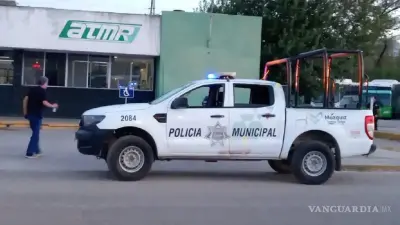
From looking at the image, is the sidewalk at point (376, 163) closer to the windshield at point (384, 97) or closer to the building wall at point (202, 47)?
the building wall at point (202, 47)

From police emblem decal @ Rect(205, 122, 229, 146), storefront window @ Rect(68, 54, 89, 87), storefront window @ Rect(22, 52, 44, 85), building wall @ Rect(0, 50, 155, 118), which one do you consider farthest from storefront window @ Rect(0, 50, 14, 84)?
police emblem decal @ Rect(205, 122, 229, 146)

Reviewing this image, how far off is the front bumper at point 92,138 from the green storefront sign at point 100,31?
1727 centimetres

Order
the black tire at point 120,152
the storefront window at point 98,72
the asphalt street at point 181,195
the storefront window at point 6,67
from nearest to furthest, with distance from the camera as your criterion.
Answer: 1. the asphalt street at point 181,195
2. the black tire at point 120,152
3. the storefront window at point 6,67
4. the storefront window at point 98,72

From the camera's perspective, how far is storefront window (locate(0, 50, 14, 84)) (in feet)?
95.1

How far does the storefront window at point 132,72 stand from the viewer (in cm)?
2962

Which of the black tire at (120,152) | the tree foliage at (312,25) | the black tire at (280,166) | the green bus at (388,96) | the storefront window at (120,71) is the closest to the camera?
the black tire at (120,152)

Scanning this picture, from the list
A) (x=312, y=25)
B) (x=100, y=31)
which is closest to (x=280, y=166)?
(x=100, y=31)

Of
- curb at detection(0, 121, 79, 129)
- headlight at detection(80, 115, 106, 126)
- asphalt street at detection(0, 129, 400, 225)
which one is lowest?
asphalt street at detection(0, 129, 400, 225)

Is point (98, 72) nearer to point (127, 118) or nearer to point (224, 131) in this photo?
point (127, 118)

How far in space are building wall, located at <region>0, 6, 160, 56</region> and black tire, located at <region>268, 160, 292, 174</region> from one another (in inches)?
635

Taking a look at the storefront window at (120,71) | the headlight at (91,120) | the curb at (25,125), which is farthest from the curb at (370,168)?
the storefront window at (120,71)

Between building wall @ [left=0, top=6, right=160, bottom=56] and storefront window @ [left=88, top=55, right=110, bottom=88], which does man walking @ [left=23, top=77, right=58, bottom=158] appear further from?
storefront window @ [left=88, top=55, right=110, bottom=88]

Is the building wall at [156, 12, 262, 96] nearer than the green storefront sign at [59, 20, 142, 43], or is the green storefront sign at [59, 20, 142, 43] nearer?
the green storefront sign at [59, 20, 142, 43]

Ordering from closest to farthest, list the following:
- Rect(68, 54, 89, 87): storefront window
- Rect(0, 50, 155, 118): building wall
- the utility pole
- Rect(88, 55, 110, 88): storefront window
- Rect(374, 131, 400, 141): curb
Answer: Rect(374, 131, 400, 141): curb, Rect(0, 50, 155, 118): building wall, Rect(68, 54, 89, 87): storefront window, Rect(88, 55, 110, 88): storefront window, the utility pole
